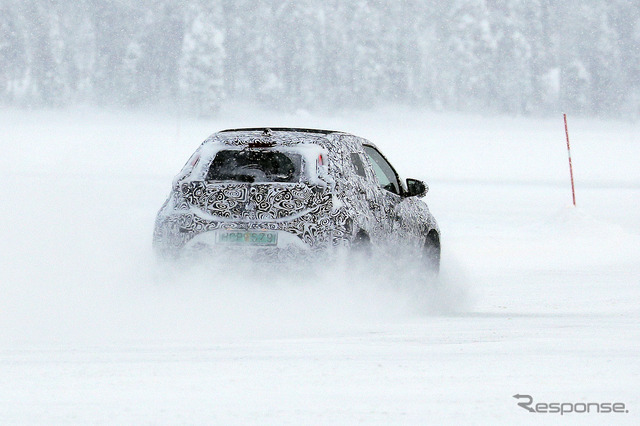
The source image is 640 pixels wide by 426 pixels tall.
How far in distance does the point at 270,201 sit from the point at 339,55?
109 m

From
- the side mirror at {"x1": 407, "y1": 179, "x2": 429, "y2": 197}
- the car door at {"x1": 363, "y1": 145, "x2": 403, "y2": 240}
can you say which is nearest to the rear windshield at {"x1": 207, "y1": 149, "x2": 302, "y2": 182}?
the car door at {"x1": 363, "y1": 145, "x2": 403, "y2": 240}

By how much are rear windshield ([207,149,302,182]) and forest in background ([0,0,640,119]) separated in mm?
103730

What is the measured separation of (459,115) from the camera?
398 feet

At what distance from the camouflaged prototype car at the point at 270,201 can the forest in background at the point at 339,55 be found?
104 metres

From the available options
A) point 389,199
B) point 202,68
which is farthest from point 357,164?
point 202,68

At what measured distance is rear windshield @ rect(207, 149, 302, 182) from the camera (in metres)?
8.87

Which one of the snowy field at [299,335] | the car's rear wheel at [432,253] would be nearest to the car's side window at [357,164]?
the snowy field at [299,335]

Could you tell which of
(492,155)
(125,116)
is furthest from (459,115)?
(492,155)

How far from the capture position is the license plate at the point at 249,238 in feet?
28.4

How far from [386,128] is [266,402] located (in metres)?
103

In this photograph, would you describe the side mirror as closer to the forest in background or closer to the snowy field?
the snowy field

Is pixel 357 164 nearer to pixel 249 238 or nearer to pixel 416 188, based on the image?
pixel 416 188

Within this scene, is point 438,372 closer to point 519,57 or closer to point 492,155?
point 492,155

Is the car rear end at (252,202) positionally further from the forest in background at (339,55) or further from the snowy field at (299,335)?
the forest in background at (339,55)
